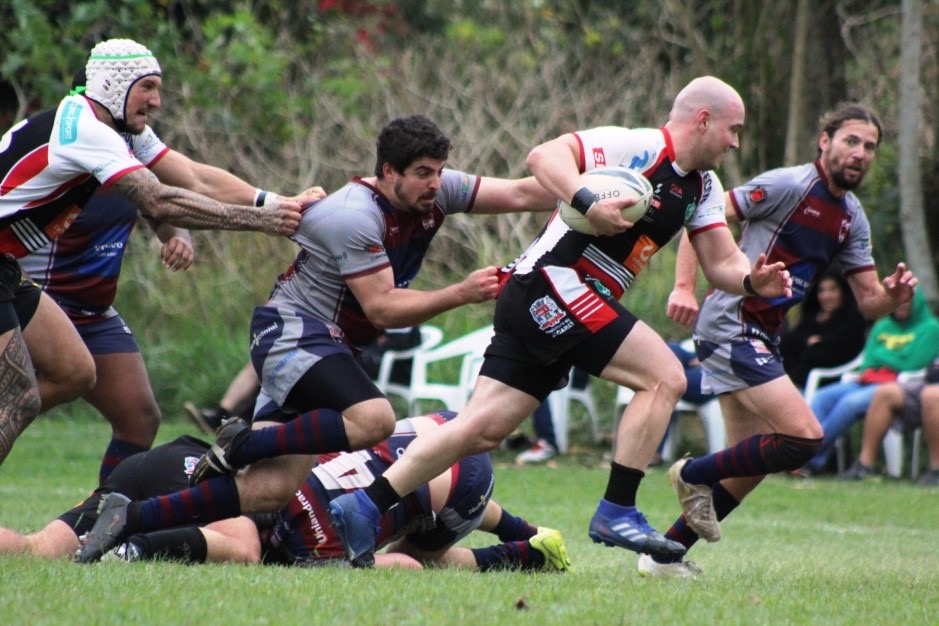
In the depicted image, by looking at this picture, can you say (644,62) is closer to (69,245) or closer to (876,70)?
(876,70)

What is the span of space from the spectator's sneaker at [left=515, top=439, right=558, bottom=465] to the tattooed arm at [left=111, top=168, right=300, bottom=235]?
6.53 metres

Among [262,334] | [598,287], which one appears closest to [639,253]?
[598,287]

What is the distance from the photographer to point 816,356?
12.0 m

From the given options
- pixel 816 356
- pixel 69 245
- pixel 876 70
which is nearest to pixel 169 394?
pixel 816 356

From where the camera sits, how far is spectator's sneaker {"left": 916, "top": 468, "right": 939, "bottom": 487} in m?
10.9

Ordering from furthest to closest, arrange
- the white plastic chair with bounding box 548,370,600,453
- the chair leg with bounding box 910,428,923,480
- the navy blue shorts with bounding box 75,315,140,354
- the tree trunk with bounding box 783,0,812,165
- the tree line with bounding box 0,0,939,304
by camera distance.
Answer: the tree line with bounding box 0,0,939,304, the tree trunk with bounding box 783,0,812,165, the white plastic chair with bounding box 548,370,600,453, the chair leg with bounding box 910,428,923,480, the navy blue shorts with bounding box 75,315,140,354

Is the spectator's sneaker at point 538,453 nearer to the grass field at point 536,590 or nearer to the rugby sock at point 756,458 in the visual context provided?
the grass field at point 536,590

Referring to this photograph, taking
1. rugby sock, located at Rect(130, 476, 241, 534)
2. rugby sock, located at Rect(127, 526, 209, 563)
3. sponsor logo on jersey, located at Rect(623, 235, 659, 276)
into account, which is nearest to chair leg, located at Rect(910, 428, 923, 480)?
sponsor logo on jersey, located at Rect(623, 235, 659, 276)

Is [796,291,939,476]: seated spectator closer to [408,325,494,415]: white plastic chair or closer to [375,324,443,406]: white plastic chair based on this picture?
[408,325,494,415]: white plastic chair

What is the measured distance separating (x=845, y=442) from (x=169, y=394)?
7305 mm

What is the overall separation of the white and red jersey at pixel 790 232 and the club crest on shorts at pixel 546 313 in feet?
4.70

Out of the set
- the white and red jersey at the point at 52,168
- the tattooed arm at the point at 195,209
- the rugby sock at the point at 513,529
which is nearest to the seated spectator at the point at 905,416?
the rugby sock at the point at 513,529

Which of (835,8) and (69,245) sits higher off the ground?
(835,8)

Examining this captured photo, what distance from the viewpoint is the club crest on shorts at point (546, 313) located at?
5.67 m
